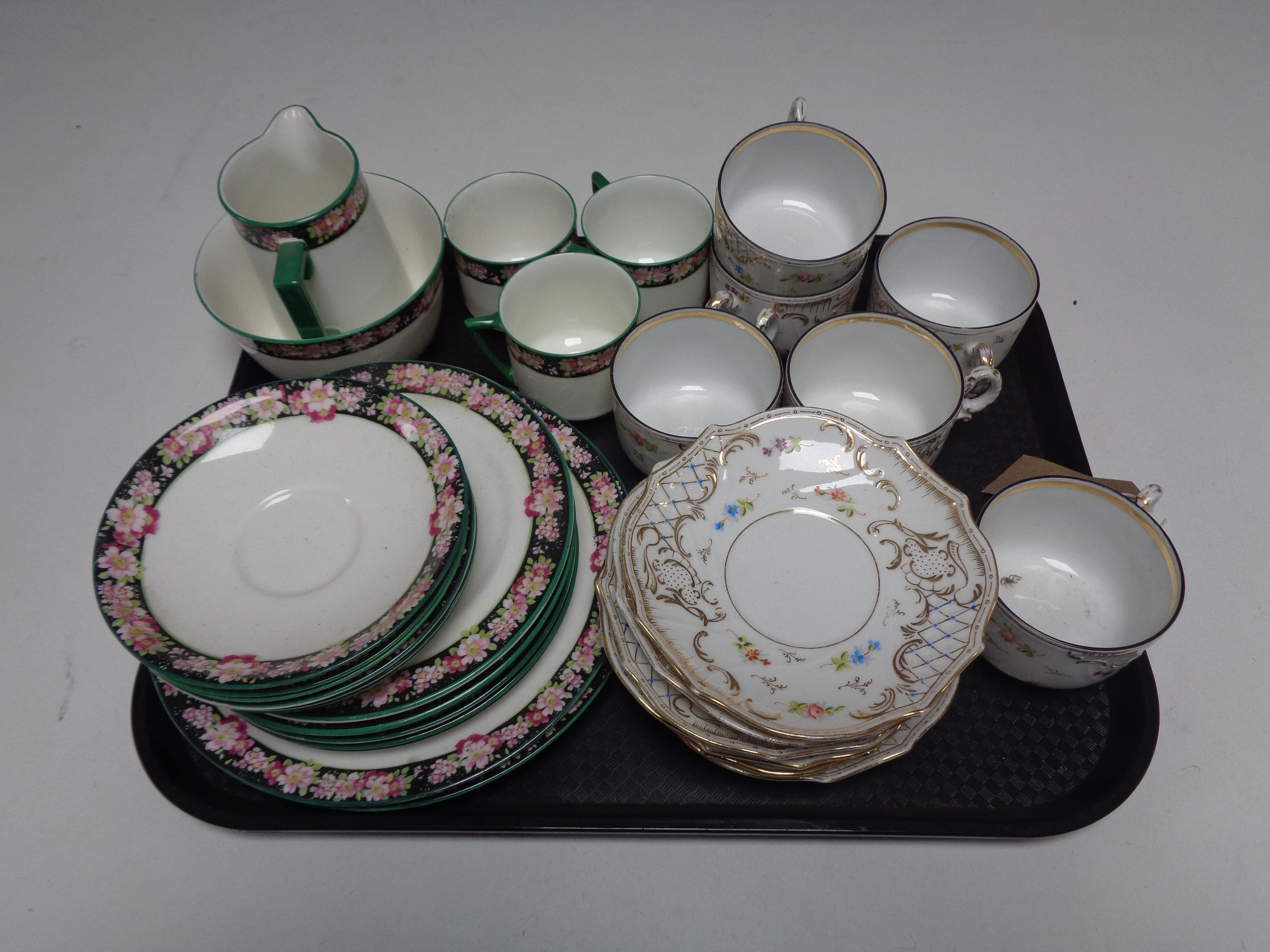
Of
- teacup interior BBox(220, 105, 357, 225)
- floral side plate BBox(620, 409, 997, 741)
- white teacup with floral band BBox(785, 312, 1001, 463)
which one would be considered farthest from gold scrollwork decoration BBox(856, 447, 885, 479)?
teacup interior BBox(220, 105, 357, 225)

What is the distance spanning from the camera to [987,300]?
119 centimetres

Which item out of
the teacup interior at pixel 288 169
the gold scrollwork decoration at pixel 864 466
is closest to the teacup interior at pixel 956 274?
the gold scrollwork decoration at pixel 864 466

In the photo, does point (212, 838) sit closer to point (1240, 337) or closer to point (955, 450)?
point (955, 450)

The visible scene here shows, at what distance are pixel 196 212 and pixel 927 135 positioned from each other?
1490 mm

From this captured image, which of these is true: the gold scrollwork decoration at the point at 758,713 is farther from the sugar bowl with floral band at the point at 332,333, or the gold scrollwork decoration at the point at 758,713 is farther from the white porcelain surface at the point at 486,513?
the sugar bowl with floral band at the point at 332,333

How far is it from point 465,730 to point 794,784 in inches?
14.1

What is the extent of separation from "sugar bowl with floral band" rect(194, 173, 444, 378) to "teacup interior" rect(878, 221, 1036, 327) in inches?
25.9

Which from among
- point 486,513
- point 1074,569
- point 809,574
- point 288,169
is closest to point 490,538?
point 486,513

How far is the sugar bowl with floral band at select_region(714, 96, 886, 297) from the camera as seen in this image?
1027 mm

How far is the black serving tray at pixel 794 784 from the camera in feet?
2.73

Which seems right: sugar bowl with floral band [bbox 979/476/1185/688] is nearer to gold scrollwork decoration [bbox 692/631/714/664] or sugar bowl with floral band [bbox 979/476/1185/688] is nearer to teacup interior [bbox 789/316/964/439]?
teacup interior [bbox 789/316/964/439]

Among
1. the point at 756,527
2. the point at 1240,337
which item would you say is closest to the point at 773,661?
the point at 756,527

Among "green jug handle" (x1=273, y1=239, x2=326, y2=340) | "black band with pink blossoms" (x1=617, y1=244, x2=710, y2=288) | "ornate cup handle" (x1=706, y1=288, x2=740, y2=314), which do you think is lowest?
"ornate cup handle" (x1=706, y1=288, x2=740, y2=314)

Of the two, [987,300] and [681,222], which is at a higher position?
[681,222]
